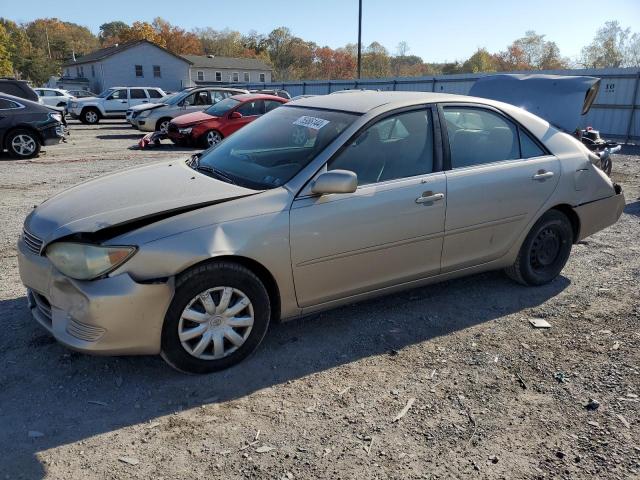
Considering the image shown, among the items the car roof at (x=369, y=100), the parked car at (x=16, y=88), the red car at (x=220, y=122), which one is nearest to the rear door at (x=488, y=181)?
the car roof at (x=369, y=100)

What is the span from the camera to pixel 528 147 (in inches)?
176

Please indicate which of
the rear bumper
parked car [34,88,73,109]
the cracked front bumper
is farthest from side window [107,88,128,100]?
the rear bumper

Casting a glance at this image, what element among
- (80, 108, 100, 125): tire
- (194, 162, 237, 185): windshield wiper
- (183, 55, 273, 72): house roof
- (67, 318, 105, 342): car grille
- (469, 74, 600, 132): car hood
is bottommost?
(80, 108, 100, 125): tire

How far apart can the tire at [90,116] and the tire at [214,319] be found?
24875 mm

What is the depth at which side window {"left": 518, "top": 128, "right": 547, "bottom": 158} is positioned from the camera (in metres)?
4.45

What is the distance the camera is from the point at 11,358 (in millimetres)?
3408

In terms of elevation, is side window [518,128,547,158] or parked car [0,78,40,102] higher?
parked car [0,78,40,102]

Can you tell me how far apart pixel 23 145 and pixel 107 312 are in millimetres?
11347

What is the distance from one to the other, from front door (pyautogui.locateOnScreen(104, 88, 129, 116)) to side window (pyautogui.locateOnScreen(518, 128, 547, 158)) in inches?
971

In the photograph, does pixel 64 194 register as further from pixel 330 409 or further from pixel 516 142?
pixel 516 142

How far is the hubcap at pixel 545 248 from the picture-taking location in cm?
463

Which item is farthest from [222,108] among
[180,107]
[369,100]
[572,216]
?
[572,216]

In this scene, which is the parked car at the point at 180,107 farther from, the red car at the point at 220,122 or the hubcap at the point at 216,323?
the hubcap at the point at 216,323

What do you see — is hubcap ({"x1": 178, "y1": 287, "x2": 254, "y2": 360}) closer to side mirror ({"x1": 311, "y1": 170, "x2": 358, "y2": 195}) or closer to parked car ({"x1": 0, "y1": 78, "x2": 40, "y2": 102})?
side mirror ({"x1": 311, "y1": 170, "x2": 358, "y2": 195})
